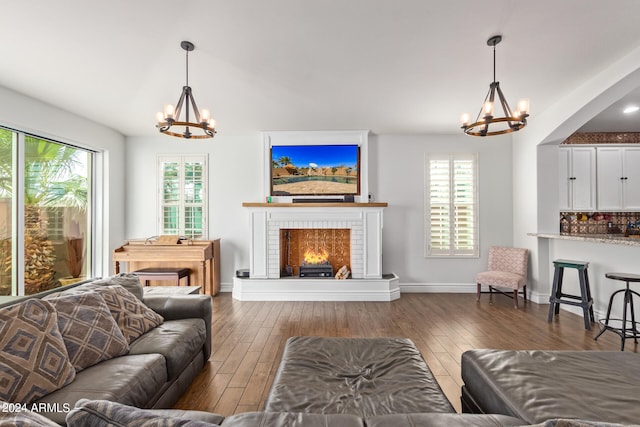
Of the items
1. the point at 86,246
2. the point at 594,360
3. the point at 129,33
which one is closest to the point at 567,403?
the point at 594,360

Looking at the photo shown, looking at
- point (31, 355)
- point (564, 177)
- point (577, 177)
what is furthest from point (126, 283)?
point (577, 177)

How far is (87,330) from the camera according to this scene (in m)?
1.73

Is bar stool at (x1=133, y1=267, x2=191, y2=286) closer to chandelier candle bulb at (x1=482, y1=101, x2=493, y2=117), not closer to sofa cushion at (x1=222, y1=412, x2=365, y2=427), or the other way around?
sofa cushion at (x1=222, y1=412, x2=365, y2=427)

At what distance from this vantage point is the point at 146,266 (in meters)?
4.94

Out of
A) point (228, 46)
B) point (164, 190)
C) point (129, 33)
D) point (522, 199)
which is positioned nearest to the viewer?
point (129, 33)

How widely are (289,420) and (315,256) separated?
413cm

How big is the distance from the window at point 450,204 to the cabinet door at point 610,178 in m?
1.77

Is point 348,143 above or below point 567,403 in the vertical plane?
above

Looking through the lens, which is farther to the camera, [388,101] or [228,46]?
[388,101]

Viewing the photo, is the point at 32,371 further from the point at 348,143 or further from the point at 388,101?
the point at 348,143

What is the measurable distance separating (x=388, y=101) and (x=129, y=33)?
2.73 meters

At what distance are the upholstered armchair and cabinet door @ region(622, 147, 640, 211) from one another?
1.90 meters

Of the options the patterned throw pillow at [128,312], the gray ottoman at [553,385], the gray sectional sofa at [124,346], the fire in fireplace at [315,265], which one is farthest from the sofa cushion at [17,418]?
the fire in fireplace at [315,265]

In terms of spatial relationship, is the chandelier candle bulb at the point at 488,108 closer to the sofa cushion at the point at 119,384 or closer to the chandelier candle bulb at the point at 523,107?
the chandelier candle bulb at the point at 523,107
